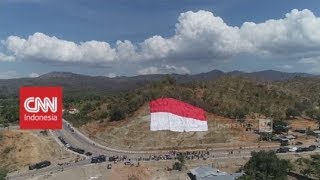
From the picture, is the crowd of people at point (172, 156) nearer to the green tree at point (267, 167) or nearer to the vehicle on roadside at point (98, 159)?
the vehicle on roadside at point (98, 159)

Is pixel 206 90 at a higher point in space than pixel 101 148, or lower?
higher

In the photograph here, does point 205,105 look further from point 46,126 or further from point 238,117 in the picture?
point 46,126

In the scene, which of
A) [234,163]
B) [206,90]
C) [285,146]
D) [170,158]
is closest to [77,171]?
[170,158]

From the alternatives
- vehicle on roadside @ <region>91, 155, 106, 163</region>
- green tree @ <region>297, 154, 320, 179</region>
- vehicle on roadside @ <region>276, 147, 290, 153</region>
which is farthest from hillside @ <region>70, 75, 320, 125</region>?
green tree @ <region>297, 154, 320, 179</region>

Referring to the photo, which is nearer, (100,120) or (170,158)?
(170,158)

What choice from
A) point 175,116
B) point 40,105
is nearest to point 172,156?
point 175,116

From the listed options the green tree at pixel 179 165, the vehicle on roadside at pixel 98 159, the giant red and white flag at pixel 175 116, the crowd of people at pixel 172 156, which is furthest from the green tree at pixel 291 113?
the vehicle on roadside at pixel 98 159

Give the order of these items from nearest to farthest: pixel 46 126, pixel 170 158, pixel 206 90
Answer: pixel 46 126 → pixel 170 158 → pixel 206 90
